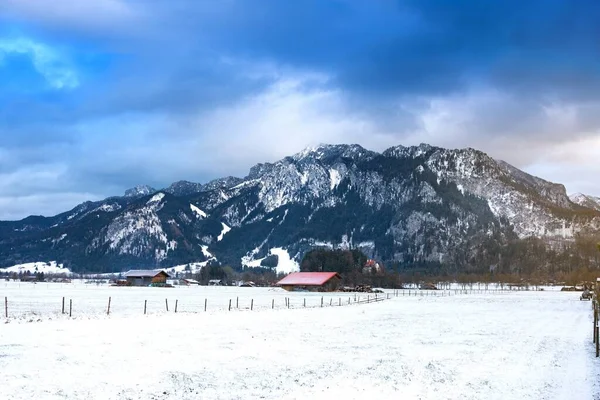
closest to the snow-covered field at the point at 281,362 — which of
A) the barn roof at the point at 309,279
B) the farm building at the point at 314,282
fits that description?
the farm building at the point at 314,282

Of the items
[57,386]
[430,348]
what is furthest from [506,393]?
[57,386]

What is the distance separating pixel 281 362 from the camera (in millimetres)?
27578

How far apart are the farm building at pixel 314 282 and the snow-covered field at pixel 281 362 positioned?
118m

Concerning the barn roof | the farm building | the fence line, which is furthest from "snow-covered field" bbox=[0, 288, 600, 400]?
the barn roof

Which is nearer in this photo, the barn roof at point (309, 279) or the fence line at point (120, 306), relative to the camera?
the fence line at point (120, 306)

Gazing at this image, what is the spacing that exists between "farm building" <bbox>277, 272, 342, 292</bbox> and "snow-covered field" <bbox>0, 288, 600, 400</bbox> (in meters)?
118

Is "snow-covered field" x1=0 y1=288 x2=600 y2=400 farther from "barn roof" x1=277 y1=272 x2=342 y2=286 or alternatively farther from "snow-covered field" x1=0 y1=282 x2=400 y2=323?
"barn roof" x1=277 y1=272 x2=342 y2=286

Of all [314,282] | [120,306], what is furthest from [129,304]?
[314,282]

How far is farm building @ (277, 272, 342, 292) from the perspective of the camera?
534ft

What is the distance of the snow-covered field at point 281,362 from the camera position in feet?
68.6

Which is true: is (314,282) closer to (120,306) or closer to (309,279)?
(309,279)

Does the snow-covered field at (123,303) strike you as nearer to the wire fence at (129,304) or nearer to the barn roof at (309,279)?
the wire fence at (129,304)

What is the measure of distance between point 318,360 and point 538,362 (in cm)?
1118

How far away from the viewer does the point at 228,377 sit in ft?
76.7
